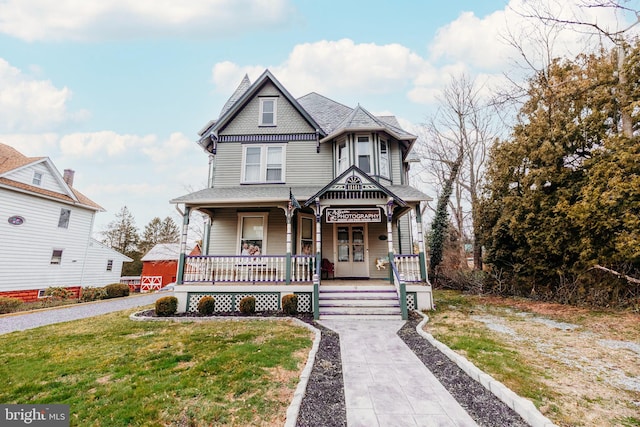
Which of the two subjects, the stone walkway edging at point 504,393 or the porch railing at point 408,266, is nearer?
the stone walkway edging at point 504,393

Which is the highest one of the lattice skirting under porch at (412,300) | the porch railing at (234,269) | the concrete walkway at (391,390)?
the porch railing at (234,269)

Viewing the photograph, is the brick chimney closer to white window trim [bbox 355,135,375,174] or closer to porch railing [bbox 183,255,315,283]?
porch railing [bbox 183,255,315,283]

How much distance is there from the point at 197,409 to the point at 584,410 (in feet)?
14.0

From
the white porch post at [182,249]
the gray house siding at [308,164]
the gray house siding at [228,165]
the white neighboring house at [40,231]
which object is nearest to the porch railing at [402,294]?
the gray house siding at [308,164]

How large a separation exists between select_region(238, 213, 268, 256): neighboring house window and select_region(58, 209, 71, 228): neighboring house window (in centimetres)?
1350

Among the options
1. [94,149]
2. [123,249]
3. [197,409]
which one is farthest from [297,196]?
[123,249]

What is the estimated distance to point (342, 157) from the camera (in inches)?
466

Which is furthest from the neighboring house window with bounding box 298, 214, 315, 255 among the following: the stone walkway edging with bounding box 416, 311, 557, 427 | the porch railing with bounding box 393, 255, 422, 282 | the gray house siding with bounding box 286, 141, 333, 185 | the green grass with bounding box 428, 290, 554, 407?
the stone walkway edging with bounding box 416, 311, 557, 427

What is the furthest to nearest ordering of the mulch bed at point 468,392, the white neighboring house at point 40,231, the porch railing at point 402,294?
1. the white neighboring house at point 40,231
2. the porch railing at point 402,294
3. the mulch bed at point 468,392

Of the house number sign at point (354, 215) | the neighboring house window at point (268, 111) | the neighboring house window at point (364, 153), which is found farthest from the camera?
the neighboring house window at point (268, 111)

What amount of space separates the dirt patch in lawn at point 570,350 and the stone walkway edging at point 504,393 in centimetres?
16

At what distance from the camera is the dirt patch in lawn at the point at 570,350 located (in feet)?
10.1

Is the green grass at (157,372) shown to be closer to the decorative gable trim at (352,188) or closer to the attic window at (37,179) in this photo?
the decorative gable trim at (352,188)

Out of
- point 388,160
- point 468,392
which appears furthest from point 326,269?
point 468,392
